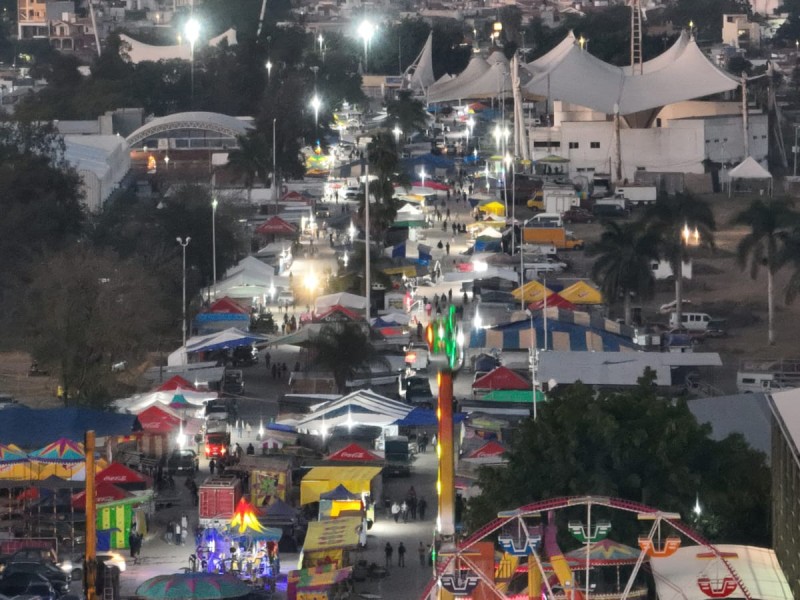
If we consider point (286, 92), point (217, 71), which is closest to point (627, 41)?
point (217, 71)

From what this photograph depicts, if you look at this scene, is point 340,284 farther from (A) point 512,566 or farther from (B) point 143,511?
(A) point 512,566

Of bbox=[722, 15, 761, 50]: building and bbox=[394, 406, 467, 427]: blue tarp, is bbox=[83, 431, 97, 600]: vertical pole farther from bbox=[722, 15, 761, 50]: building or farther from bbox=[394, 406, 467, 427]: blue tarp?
bbox=[722, 15, 761, 50]: building

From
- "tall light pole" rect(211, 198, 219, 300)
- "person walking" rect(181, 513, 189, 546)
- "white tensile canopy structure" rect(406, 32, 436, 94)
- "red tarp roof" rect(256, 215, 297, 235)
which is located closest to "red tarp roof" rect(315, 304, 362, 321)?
"tall light pole" rect(211, 198, 219, 300)

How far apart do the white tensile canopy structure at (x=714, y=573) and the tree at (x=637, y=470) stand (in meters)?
2.41

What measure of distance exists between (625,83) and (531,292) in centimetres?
3345

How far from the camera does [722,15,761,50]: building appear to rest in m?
140

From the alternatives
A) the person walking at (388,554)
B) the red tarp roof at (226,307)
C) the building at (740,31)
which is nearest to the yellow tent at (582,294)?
the red tarp roof at (226,307)

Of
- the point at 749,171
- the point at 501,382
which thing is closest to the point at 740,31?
the point at 749,171

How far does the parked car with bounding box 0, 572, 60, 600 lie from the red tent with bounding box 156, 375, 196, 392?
1055 centimetres

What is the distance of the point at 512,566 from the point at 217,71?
74883 mm

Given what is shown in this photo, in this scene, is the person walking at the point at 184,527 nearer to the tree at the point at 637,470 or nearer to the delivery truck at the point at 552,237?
the tree at the point at 637,470

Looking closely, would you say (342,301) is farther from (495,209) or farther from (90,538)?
(90,538)

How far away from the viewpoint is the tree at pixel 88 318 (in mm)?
39219

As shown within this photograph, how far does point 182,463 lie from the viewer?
35.1 m
